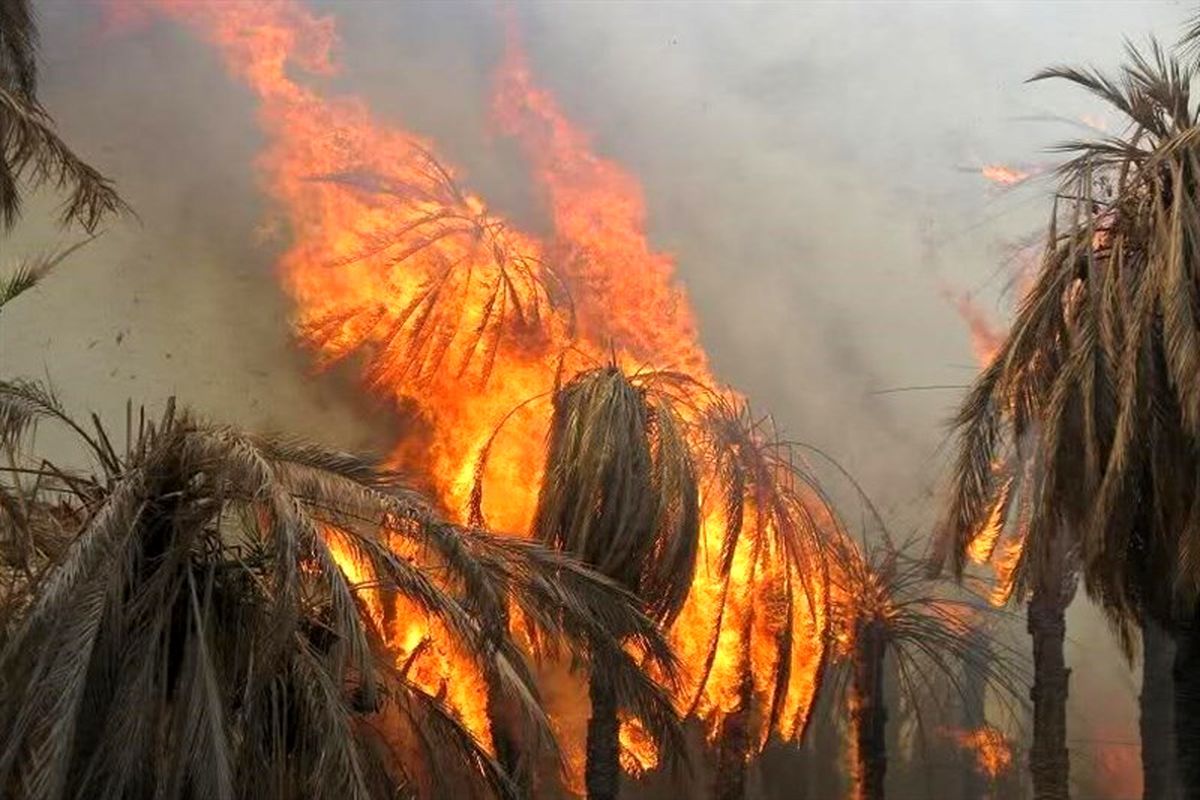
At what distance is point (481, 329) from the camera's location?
19.6 meters

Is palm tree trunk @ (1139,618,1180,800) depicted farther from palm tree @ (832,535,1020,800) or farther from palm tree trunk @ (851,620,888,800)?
palm tree trunk @ (851,620,888,800)

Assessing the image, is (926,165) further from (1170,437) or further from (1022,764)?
(1170,437)

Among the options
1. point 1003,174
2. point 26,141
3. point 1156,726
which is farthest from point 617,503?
point 1003,174

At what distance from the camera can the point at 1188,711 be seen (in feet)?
39.7

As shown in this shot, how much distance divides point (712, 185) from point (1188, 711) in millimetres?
12550

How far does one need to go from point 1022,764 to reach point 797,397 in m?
6.68

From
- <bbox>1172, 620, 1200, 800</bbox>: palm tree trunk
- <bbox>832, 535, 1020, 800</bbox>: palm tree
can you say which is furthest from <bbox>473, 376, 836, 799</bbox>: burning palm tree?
<bbox>1172, 620, 1200, 800</bbox>: palm tree trunk

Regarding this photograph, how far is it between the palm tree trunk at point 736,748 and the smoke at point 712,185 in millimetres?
5675

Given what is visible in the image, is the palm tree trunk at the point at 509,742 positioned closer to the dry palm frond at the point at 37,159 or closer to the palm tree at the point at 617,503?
the palm tree at the point at 617,503

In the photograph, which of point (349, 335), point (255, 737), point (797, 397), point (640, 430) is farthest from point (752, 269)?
point (255, 737)

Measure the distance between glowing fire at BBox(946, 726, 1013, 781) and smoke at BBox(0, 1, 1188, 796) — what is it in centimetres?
216

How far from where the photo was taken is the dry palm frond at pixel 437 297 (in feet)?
63.8

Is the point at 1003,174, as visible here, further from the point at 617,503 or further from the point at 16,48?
the point at 16,48

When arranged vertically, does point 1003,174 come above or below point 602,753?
above
